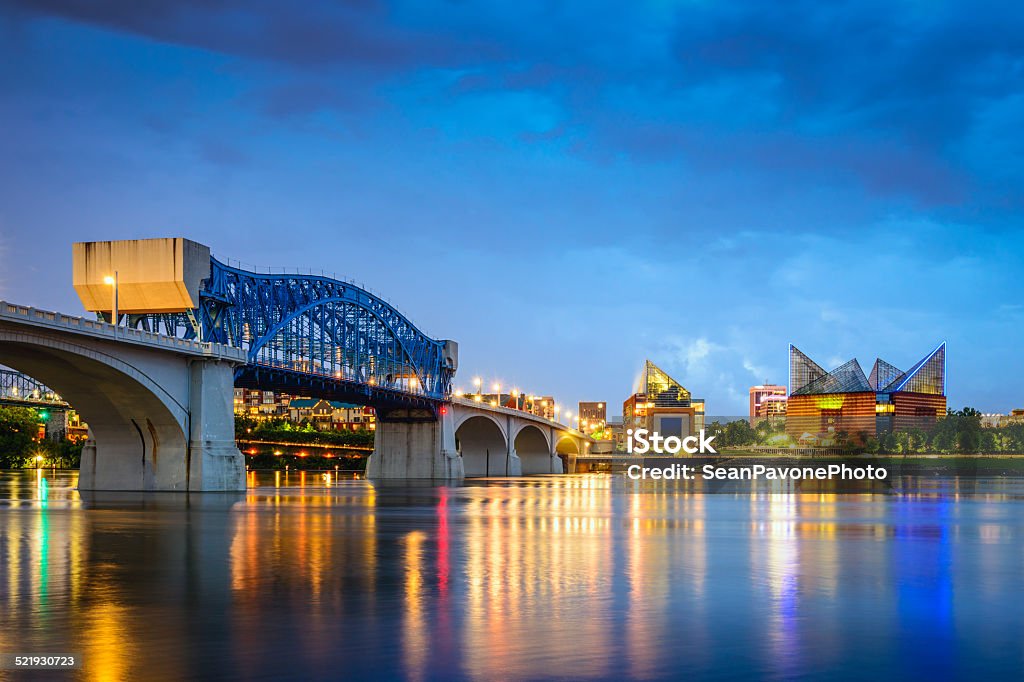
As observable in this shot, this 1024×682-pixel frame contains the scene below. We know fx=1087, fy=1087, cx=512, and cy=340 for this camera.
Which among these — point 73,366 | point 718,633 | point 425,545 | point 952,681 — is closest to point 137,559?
point 425,545

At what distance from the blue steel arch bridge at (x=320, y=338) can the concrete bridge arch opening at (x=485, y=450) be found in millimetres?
10747

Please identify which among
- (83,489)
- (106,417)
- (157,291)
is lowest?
(83,489)

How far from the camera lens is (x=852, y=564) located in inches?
1169

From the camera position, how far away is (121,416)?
74000 mm

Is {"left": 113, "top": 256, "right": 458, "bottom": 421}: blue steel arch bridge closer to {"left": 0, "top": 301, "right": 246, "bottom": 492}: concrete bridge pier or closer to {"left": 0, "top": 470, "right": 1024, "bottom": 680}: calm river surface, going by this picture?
{"left": 0, "top": 301, "right": 246, "bottom": 492}: concrete bridge pier

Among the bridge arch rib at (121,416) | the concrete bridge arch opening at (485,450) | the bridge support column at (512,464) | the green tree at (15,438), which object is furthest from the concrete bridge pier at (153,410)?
the green tree at (15,438)

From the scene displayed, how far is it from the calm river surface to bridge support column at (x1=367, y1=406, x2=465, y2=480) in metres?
89.8

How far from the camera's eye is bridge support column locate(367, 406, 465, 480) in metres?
135

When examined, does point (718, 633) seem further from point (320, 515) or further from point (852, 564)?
point (320, 515)

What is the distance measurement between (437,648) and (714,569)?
13.4 m

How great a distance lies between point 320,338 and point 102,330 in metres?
58.3

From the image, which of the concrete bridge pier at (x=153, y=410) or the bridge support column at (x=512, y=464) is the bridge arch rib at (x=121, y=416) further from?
the bridge support column at (x=512, y=464)

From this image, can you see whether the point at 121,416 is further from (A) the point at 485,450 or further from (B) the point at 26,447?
(B) the point at 26,447

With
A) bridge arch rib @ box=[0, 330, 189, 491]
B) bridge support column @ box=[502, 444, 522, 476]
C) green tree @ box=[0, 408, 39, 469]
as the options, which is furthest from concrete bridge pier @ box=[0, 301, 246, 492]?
green tree @ box=[0, 408, 39, 469]
